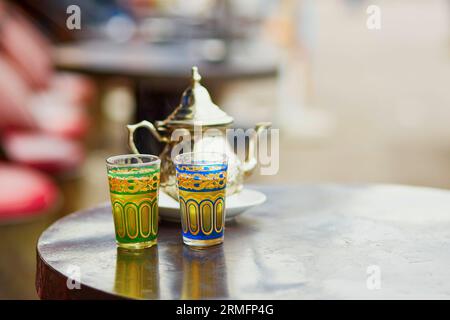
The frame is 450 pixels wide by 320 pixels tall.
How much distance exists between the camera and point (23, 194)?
2.43 m

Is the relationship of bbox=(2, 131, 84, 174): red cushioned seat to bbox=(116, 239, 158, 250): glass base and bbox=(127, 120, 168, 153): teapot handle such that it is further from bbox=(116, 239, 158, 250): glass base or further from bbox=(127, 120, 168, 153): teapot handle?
bbox=(116, 239, 158, 250): glass base

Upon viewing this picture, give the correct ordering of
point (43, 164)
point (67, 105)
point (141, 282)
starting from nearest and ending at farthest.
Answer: point (141, 282) → point (43, 164) → point (67, 105)

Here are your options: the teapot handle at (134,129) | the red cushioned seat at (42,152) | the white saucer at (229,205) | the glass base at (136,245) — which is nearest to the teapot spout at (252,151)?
the white saucer at (229,205)

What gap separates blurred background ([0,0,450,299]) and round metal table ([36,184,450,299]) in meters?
1.15

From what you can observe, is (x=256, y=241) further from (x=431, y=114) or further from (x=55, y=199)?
(x=431, y=114)

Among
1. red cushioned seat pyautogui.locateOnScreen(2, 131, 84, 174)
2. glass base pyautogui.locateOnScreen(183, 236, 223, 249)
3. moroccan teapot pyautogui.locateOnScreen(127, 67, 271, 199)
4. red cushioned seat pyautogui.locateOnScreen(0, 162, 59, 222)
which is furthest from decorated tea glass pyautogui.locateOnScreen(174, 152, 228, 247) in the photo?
red cushioned seat pyautogui.locateOnScreen(2, 131, 84, 174)

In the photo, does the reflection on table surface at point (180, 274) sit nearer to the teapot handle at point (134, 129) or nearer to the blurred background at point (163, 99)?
the teapot handle at point (134, 129)

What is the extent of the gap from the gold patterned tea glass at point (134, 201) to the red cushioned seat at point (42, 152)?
171 centimetres

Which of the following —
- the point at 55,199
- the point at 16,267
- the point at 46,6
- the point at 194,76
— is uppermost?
the point at 46,6

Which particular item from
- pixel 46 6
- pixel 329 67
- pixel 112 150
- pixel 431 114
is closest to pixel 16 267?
pixel 112 150

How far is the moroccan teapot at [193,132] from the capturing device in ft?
4.53

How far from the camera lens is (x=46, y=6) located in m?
5.68

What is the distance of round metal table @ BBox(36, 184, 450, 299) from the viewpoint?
1.09 meters

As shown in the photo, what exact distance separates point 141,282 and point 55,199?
1550 mm
